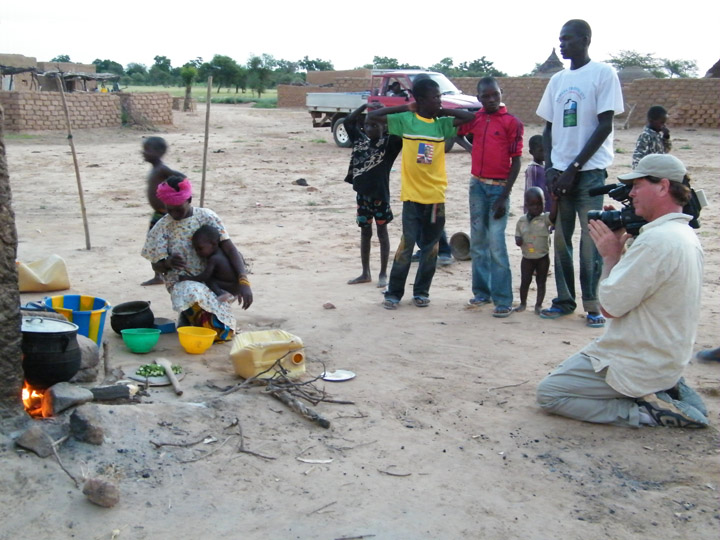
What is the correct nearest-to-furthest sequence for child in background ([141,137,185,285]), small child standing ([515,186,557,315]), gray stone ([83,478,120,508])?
gray stone ([83,478,120,508]) → small child standing ([515,186,557,315]) → child in background ([141,137,185,285])

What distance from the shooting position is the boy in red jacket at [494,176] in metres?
5.69

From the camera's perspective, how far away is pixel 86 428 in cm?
334

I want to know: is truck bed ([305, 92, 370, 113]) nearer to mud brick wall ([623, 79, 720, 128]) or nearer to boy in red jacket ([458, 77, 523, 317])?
mud brick wall ([623, 79, 720, 128])

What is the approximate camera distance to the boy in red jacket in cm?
569

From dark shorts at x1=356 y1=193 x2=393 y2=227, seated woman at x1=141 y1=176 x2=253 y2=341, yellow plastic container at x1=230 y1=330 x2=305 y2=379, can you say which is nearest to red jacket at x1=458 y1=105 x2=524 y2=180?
dark shorts at x1=356 y1=193 x2=393 y2=227

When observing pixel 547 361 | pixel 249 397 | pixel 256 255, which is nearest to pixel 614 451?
pixel 547 361

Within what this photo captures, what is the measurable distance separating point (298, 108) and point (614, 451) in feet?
114

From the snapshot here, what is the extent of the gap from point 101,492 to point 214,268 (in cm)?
237

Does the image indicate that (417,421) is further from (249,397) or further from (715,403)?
(715,403)

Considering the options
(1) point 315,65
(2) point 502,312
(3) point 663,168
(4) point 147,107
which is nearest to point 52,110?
(4) point 147,107

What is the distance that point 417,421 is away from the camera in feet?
13.1

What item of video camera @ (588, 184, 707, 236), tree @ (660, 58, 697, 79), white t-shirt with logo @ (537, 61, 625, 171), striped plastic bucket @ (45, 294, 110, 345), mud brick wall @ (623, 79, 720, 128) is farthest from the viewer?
tree @ (660, 58, 697, 79)

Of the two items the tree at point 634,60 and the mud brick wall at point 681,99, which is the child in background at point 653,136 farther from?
the tree at point 634,60

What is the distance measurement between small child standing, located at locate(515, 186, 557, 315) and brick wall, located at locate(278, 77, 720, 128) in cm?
1749
